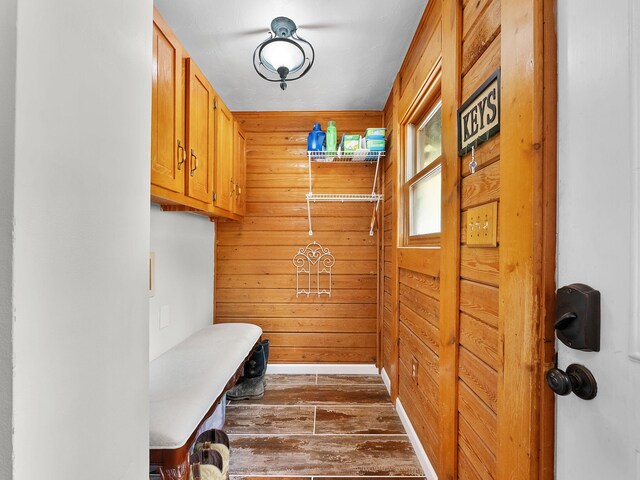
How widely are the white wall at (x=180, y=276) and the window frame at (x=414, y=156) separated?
160cm

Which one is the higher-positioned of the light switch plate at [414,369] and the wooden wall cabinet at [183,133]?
the wooden wall cabinet at [183,133]

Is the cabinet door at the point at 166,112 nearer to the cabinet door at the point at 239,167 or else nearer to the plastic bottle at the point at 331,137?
the cabinet door at the point at 239,167

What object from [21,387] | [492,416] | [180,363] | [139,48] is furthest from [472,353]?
[180,363]

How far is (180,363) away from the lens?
5.89 feet

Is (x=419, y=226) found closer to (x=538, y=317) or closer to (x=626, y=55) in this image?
(x=538, y=317)

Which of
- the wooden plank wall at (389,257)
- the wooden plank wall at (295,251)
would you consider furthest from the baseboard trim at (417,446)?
the wooden plank wall at (295,251)

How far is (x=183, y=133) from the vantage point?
160cm

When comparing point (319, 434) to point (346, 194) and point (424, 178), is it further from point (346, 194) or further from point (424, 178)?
point (346, 194)

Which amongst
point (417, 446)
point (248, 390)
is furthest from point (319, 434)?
point (248, 390)

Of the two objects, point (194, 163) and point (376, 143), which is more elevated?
point (376, 143)

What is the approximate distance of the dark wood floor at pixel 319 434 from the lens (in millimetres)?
1724

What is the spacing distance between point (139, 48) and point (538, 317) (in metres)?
1.17

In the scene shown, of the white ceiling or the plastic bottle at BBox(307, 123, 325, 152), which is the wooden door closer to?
the white ceiling

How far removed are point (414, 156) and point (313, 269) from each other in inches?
53.1
